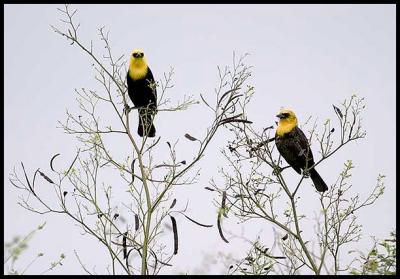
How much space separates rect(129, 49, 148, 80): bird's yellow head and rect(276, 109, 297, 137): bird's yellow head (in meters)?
1.85

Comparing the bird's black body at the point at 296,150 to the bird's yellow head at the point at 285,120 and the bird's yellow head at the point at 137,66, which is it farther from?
the bird's yellow head at the point at 137,66

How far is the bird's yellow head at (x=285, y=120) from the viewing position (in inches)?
218

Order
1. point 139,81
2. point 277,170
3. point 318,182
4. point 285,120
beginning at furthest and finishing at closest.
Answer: point 139,81, point 285,120, point 318,182, point 277,170

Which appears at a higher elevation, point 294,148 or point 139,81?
point 139,81

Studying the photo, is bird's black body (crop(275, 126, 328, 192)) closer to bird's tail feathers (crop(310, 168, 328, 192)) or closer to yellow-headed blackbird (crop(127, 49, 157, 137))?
bird's tail feathers (crop(310, 168, 328, 192))

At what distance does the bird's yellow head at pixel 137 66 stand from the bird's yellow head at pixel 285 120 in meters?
1.85

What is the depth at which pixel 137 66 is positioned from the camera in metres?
6.21

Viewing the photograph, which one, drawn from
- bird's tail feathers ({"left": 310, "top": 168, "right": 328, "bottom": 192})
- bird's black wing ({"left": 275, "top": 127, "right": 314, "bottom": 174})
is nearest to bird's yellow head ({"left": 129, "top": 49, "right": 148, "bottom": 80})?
bird's black wing ({"left": 275, "top": 127, "right": 314, "bottom": 174})

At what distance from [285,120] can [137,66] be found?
204 centimetres

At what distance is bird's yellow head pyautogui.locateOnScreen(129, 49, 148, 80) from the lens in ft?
20.3

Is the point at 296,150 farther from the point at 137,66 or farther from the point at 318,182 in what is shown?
the point at 137,66

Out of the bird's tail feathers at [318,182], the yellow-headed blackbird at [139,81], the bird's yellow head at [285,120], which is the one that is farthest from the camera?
the yellow-headed blackbird at [139,81]

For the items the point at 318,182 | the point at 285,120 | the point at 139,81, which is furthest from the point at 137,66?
the point at 318,182

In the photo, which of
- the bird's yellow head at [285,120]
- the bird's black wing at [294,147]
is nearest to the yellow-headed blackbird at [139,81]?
the bird's yellow head at [285,120]
